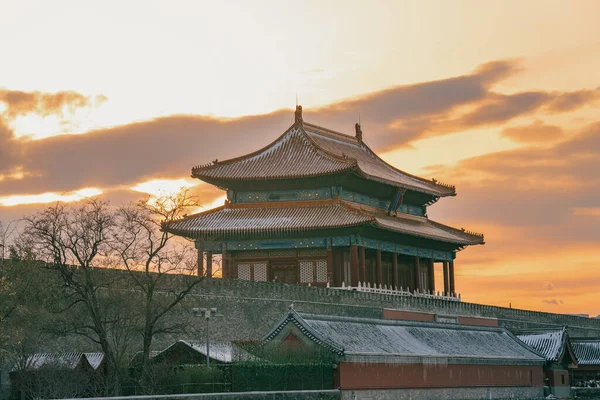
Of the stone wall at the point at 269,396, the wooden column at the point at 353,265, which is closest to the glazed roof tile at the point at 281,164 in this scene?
the wooden column at the point at 353,265

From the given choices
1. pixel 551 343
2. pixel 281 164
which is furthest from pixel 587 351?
pixel 281 164

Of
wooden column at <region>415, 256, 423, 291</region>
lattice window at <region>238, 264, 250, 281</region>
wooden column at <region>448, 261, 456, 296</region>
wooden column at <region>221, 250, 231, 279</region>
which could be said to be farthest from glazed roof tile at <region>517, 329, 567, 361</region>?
wooden column at <region>448, 261, 456, 296</region>

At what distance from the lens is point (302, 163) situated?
7481 cm

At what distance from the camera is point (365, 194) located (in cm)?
7731

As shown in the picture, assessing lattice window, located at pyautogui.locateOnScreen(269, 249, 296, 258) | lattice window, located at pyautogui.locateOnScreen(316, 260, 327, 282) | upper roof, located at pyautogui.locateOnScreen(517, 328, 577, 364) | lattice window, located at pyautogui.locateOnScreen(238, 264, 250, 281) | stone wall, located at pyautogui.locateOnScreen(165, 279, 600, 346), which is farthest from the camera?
lattice window, located at pyautogui.locateOnScreen(238, 264, 250, 281)

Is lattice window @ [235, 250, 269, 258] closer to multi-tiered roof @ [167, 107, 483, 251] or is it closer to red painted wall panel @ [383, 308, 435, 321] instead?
multi-tiered roof @ [167, 107, 483, 251]

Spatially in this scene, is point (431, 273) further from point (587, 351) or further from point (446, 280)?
point (587, 351)

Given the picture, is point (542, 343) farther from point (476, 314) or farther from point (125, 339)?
point (125, 339)

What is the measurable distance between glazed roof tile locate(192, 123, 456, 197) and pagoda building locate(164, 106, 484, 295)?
7cm

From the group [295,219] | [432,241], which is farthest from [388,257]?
[295,219]

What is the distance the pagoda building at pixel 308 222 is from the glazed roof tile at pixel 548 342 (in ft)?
40.3

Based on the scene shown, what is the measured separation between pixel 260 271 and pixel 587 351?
20.7 metres

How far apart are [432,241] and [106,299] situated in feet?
129

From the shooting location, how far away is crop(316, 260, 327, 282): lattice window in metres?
70.7
